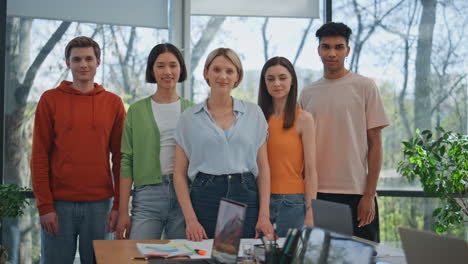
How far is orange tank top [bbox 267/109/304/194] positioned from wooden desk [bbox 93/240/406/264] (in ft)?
2.04

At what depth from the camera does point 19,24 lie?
14.6ft

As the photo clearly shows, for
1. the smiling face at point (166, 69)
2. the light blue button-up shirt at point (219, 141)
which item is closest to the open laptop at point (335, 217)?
the light blue button-up shirt at point (219, 141)

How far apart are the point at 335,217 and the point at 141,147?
1.28m

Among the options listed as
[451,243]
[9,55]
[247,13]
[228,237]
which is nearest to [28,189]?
[9,55]

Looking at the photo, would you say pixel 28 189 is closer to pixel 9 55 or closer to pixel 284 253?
pixel 9 55

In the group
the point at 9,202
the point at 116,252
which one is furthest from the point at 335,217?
the point at 9,202

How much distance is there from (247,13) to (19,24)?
1799mm

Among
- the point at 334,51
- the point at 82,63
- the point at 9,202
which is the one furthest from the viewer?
the point at 9,202

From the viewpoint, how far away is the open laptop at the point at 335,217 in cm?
213

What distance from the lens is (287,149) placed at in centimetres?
309

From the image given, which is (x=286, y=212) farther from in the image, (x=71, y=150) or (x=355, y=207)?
(x=71, y=150)

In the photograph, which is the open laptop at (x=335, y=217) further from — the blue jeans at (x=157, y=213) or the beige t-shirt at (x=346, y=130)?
the beige t-shirt at (x=346, y=130)

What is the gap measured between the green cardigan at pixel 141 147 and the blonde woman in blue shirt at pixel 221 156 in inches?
7.2

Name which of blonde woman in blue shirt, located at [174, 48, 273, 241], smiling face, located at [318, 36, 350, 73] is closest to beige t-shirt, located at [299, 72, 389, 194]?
smiling face, located at [318, 36, 350, 73]
